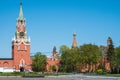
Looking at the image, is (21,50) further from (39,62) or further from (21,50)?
(39,62)

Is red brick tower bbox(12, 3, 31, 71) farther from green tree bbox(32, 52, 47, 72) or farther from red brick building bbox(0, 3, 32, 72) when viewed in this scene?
green tree bbox(32, 52, 47, 72)

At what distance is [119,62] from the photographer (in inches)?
4518

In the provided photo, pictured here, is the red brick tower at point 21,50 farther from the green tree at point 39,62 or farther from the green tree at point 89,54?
the green tree at point 89,54

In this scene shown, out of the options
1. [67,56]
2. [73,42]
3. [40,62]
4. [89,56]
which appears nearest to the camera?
[89,56]

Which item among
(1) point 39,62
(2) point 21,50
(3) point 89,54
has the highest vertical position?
(2) point 21,50

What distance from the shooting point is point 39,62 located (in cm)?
14625

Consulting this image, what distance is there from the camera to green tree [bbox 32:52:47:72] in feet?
478

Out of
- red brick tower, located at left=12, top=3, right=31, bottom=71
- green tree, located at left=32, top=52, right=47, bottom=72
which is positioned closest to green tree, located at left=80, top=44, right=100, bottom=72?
green tree, located at left=32, top=52, right=47, bottom=72

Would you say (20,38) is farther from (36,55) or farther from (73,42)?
(73,42)

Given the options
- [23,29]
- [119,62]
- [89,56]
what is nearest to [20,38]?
[23,29]

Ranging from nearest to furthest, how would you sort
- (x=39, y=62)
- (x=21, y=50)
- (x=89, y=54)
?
(x=89, y=54) → (x=39, y=62) → (x=21, y=50)

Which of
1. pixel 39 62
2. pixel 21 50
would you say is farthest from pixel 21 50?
pixel 39 62

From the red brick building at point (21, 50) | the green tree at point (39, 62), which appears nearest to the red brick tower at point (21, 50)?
the red brick building at point (21, 50)

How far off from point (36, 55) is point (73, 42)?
22572 millimetres
